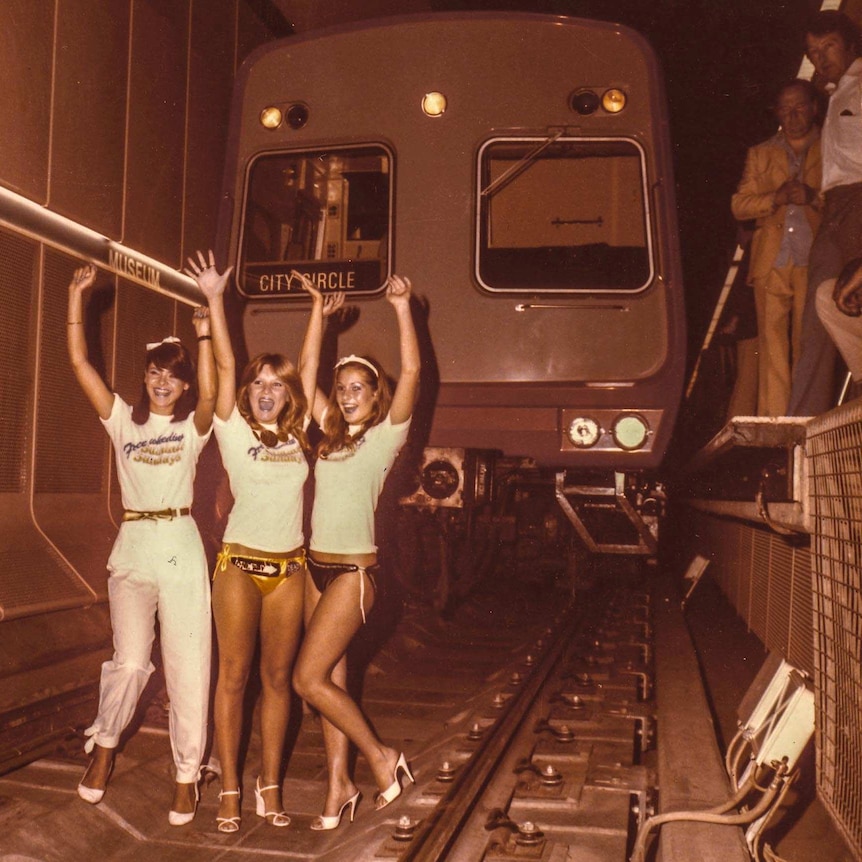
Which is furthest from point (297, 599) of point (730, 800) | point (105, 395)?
point (730, 800)

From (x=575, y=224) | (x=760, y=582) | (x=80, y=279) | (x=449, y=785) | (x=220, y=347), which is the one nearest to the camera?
(x=449, y=785)

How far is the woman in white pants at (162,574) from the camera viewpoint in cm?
391

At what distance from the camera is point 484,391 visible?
5.97 metres

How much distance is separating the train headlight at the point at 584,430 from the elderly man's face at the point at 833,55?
2114 mm

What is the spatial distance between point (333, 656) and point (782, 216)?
341 cm

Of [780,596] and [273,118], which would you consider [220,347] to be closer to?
[273,118]

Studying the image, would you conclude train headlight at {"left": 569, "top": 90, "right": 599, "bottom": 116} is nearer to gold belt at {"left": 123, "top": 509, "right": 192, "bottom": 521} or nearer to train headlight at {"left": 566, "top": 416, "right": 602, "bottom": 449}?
train headlight at {"left": 566, "top": 416, "right": 602, "bottom": 449}

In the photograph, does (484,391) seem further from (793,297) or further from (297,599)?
(297,599)

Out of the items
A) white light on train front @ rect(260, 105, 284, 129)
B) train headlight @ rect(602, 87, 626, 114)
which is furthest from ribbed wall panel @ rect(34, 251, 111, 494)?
train headlight @ rect(602, 87, 626, 114)

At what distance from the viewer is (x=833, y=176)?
15.1 feet

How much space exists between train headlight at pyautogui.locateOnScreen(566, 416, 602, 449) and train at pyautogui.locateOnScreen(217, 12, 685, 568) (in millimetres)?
16

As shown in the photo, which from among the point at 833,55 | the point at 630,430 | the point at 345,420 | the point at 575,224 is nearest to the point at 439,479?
the point at 630,430

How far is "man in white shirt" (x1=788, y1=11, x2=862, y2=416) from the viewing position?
450 cm

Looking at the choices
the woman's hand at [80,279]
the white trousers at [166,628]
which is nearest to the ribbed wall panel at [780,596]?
the white trousers at [166,628]
